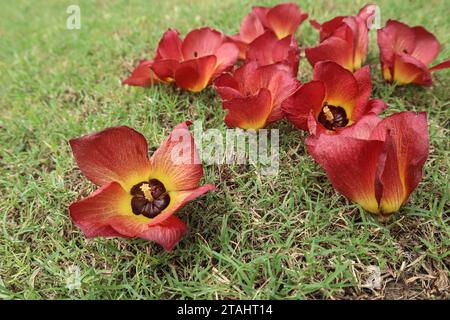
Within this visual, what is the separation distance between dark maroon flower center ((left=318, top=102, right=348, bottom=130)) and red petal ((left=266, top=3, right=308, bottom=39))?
24.2 inches

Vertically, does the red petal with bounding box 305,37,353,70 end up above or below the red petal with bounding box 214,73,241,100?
above

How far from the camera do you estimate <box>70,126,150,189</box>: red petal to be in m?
1.34

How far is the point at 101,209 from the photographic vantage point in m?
1.31

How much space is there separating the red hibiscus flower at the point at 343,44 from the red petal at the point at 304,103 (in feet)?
0.94

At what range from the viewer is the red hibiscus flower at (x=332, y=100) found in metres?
1.48

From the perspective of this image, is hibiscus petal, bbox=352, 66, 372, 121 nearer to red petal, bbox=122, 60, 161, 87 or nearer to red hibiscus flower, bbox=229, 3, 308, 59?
red hibiscus flower, bbox=229, 3, 308, 59

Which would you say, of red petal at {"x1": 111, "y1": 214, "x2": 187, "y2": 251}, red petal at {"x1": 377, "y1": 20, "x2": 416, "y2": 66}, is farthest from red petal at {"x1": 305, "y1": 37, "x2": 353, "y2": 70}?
red petal at {"x1": 111, "y1": 214, "x2": 187, "y2": 251}

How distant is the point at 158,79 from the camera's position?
6.30 ft

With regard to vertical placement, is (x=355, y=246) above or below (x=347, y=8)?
below

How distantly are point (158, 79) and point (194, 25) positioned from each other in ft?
2.76

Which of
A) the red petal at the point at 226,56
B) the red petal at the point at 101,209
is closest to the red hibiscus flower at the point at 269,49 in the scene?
the red petal at the point at 226,56

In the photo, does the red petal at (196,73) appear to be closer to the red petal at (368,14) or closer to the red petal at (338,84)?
the red petal at (338,84)

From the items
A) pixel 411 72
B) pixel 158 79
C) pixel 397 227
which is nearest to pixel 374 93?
pixel 411 72
